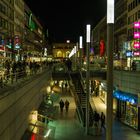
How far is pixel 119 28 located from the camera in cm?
11044

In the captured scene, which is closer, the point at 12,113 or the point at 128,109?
the point at 12,113

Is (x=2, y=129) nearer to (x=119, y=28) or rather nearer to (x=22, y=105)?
(x=22, y=105)

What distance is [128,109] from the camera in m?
44.5

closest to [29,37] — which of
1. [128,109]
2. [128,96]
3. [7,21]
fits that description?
[7,21]

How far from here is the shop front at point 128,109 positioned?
41062 millimetres

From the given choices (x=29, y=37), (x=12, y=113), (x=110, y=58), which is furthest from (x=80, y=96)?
(x=29, y=37)

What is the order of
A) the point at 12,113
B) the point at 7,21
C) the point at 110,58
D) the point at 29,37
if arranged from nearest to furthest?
the point at 110,58
the point at 12,113
the point at 7,21
the point at 29,37

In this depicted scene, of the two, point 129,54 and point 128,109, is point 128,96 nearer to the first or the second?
point 128,109

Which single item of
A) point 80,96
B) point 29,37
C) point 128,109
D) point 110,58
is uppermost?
point 29,37

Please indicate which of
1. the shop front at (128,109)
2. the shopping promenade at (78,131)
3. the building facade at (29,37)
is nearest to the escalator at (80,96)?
the shopping promenade at (78,131)

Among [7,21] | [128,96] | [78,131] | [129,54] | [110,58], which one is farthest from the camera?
[129,54]

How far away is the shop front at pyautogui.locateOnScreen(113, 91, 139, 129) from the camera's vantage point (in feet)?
135

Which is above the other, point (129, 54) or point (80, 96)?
point (129, 54)

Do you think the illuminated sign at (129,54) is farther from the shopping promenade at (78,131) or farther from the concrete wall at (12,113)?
the concrete wall at (12,113)
